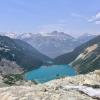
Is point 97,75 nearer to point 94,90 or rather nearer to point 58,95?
point 94,90

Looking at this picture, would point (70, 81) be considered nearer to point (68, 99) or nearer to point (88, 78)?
point (88, 78)

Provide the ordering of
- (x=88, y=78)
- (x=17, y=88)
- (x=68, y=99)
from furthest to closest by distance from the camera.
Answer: (x=88, y=78)
(x=17, y=88)
(x=68, y=99)

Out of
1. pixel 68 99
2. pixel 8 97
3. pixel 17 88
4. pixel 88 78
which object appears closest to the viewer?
pixel 68 99

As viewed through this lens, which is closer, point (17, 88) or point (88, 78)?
point (17, 88)

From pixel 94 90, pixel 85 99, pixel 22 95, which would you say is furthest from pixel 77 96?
pixel 22 95

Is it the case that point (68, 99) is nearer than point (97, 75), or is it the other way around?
point (68, 99)

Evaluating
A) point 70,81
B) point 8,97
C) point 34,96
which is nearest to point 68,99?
point 34,96

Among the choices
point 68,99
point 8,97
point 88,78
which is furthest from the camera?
point 88,78

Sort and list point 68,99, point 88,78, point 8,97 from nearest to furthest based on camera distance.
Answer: point 68,99 < point 8,97 < point 88,78
